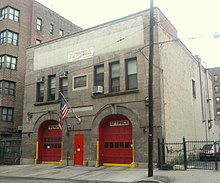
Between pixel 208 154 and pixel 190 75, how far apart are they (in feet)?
24.6

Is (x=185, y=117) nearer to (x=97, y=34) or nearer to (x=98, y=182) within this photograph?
(x=97, y=34)

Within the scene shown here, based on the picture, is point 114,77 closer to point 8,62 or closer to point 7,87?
point 7,87

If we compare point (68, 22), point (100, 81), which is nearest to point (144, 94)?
point (100, 81)

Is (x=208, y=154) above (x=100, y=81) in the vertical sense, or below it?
below

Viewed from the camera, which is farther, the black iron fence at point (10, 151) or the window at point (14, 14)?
the window at point (14, 14)

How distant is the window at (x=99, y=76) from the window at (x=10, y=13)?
18249 millimetres

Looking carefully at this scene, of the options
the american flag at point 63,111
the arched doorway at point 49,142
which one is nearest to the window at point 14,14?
the arched doorway at point 49,142

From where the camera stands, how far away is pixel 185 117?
24531 mm

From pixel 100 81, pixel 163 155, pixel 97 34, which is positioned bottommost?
pixel 163 155

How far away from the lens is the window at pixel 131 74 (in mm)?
21469

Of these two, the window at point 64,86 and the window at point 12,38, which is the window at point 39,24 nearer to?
the window at point 12,38

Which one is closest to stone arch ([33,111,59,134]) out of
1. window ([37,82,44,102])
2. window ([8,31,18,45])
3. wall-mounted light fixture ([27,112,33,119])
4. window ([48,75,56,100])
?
wall-mounted light fixture ([27,112,33,119])

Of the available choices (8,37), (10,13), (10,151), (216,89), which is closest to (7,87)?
(8,37)

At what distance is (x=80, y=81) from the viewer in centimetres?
2395
